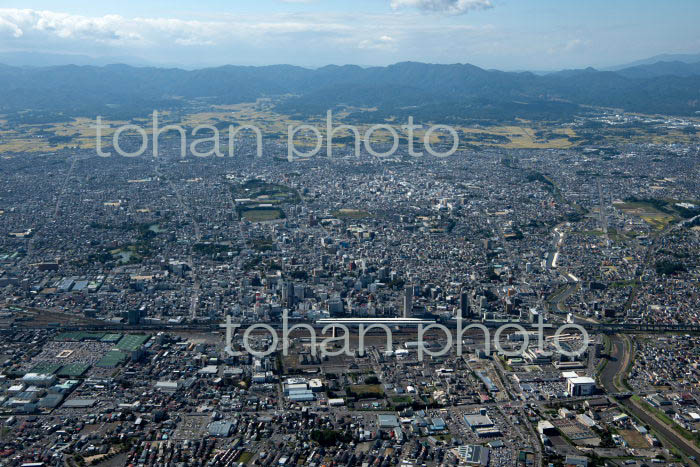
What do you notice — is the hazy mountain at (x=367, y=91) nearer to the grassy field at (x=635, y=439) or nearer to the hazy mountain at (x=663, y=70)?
the hazy mountain at (x=663, y=70)

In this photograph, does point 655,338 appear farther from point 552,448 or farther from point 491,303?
point 552,448

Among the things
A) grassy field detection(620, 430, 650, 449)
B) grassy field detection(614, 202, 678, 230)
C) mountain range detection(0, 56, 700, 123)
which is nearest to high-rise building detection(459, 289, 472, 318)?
grassy field detection(620, 430, 650, 449)

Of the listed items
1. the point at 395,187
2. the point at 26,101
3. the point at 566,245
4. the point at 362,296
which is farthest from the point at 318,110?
the point at 362,296

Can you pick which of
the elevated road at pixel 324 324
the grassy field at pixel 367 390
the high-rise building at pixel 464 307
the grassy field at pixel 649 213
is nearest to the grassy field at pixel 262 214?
the elevated road at pixel 324 324

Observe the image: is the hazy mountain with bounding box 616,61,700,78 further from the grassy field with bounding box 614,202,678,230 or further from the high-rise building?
the high-rise building

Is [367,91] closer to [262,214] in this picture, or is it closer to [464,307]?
[262,214]

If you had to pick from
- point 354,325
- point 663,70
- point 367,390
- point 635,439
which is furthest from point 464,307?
point 663,70
